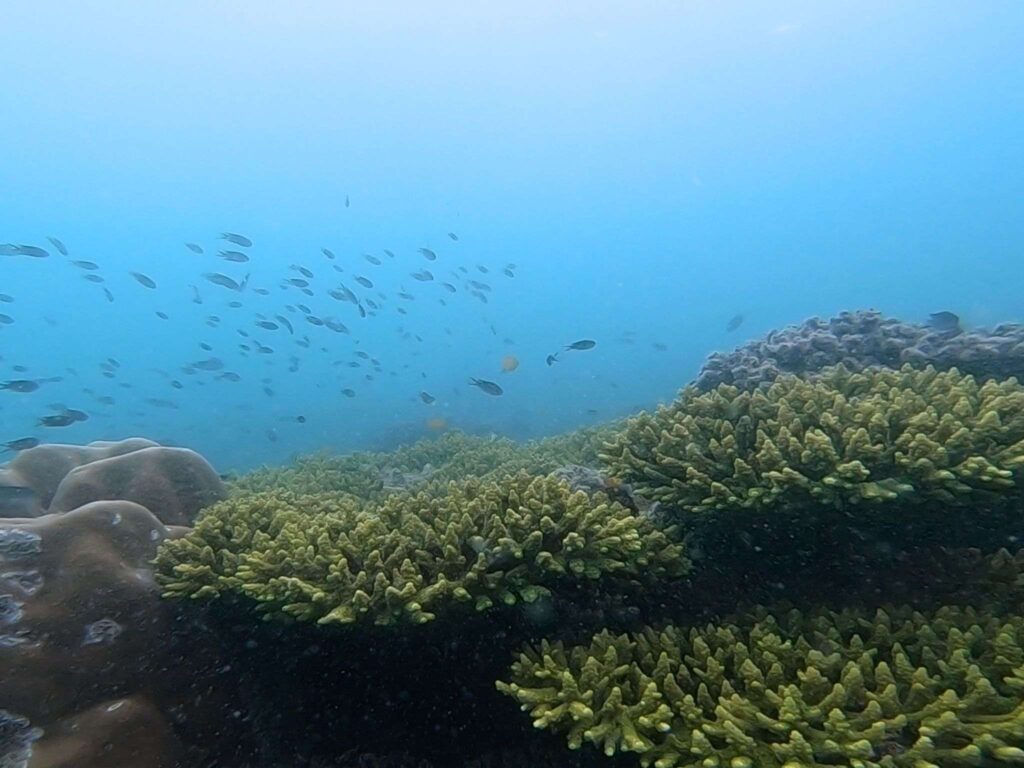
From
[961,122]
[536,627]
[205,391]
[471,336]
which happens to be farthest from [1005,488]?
[961,122]

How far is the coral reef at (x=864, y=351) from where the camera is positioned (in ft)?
23.4

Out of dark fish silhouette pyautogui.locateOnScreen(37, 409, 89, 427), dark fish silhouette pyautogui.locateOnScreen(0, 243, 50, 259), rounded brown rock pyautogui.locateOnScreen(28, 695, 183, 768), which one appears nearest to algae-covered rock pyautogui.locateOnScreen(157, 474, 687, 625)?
rounded brown rock pyautogui.locateOnScreen(28, 695, 183, 768)

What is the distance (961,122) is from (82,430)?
182043 millimetres

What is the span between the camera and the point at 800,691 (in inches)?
110

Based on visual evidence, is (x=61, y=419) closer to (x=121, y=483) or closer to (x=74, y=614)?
(x=121, y=483)

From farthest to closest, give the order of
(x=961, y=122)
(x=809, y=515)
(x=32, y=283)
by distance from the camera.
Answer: (x=32, y=283), (x=961, y=122), (x=809, y=515)

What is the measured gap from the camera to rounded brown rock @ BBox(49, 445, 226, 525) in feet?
18.9

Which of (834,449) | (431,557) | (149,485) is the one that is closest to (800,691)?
(834,449)

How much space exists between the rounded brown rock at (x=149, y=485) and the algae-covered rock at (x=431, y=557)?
1.79 metres

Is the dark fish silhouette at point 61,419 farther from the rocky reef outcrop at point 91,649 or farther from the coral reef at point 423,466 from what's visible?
the rocky reef outcrop at point 91,649

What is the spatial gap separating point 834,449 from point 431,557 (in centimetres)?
257

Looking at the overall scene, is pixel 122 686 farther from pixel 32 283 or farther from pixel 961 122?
pixel 32 283

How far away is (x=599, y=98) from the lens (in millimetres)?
126000

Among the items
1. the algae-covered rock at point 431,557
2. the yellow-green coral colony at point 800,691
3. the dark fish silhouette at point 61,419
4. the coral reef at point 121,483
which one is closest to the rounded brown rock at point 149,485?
the coral reef at point 121,483
